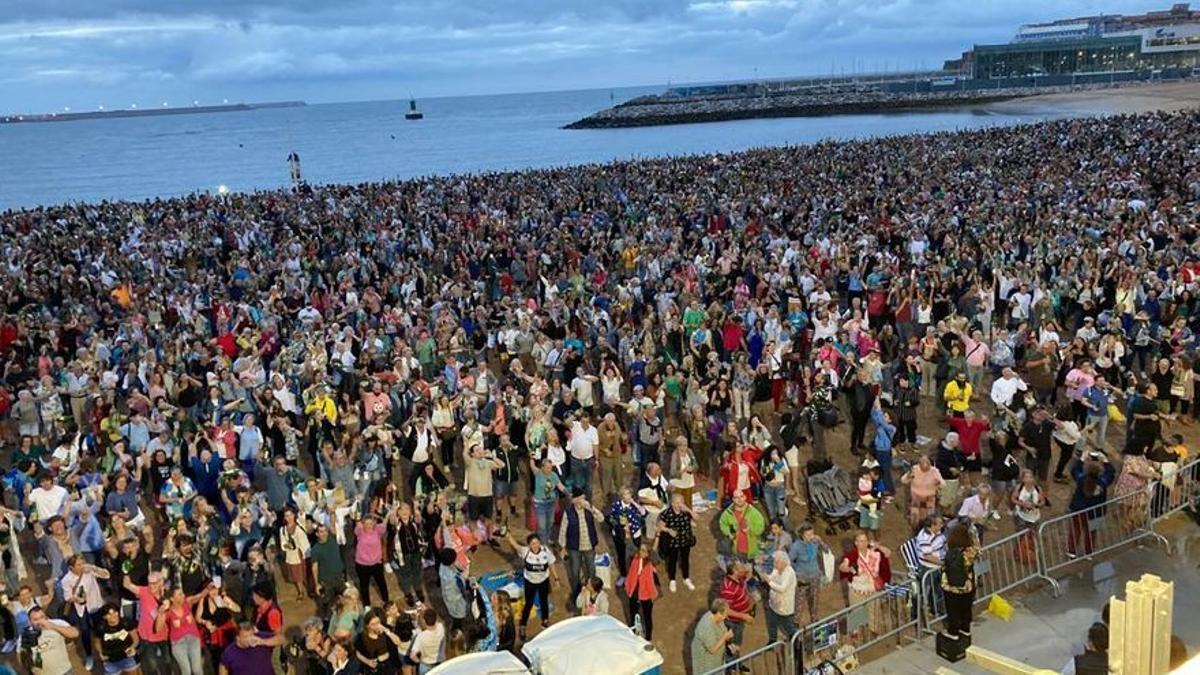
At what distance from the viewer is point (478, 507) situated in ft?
34.9

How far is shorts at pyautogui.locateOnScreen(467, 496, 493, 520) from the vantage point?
10570 mm

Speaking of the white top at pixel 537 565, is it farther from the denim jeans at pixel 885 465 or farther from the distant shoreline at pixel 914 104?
the distant shoreline at pixel 914 104

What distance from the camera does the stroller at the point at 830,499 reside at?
1087 centimetres

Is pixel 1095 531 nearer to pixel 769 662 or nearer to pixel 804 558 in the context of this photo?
pixel 804 558

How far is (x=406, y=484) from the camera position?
42.1ft

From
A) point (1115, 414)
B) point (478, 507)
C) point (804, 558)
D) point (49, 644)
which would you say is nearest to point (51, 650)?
point (49, 644)

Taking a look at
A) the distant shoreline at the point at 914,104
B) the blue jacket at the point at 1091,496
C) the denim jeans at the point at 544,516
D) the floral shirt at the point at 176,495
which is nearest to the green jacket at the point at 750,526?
the denim jeans at the point at 544,516

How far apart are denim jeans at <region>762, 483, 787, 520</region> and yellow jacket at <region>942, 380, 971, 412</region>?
3.01 meters

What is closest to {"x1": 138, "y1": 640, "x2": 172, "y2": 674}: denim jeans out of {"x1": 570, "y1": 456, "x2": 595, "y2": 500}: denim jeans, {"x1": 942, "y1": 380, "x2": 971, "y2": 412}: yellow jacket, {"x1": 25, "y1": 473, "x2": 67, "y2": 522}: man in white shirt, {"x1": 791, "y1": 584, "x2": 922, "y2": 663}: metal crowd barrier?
{"x1": 25, "y1": 473, "x2": 67, "y2": 522}: man in white shirt

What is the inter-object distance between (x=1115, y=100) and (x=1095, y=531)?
382 ft

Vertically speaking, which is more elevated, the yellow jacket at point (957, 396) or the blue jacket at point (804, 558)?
the yellow jacket at point (957, 396)

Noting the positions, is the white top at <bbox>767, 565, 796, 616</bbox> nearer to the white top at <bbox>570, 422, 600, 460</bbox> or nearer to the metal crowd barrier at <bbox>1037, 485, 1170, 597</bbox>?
the metal crowd barrier at <bbox>1037, 485, 1170, 597</bbox>

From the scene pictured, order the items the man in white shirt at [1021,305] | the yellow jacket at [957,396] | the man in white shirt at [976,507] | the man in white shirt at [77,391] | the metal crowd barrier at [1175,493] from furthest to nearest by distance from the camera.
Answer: the man in white shirt at [1021,305] < the man in white shirt at [77,391] < the yellow jacket at [957,396] < the metal crowd barrier at [1175,493] < the man in white shirt at [976,507]

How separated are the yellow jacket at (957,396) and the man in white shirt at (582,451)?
4441mm
